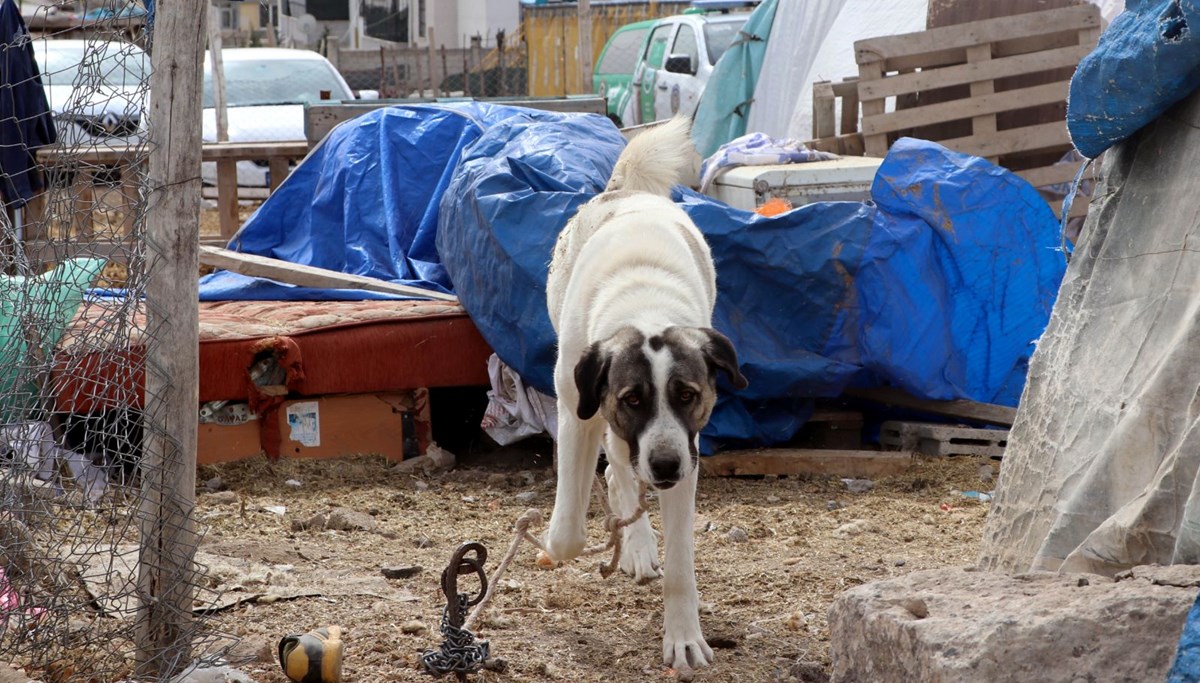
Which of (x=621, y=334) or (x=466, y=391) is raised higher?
(x=621, y=334)

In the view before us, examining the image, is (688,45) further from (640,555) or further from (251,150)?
(640,555)

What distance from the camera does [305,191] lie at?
340 inches

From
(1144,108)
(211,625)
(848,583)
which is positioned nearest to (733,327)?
(848,583)

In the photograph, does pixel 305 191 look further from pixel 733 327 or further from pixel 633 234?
pixel 633 234

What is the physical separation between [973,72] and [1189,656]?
7.09m

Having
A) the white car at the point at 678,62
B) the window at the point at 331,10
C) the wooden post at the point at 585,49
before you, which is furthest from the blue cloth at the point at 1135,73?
the window at the point at 331,10

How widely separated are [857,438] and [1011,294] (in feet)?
3.45

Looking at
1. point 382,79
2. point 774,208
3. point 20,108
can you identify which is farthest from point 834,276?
point 382,79

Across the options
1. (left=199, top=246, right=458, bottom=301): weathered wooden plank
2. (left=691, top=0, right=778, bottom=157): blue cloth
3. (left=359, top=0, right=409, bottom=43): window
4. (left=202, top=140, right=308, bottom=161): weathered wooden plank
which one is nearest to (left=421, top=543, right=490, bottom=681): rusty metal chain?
(left=199, top=246, right=458, bottom=301): weathered wooden plank

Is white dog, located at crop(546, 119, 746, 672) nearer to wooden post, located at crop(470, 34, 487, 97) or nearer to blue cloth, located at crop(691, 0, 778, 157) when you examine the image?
blue cloth, located at crop(691, 0, 778, 157)

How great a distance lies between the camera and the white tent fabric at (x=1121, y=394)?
2.98 meters

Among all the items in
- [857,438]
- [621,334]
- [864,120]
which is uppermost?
[864,120]

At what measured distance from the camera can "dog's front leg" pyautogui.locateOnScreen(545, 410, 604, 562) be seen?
418 centimetres

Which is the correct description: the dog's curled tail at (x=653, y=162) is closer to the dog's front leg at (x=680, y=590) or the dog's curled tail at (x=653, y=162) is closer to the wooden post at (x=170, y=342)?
the dog's front leg at (x=680, y=590)
